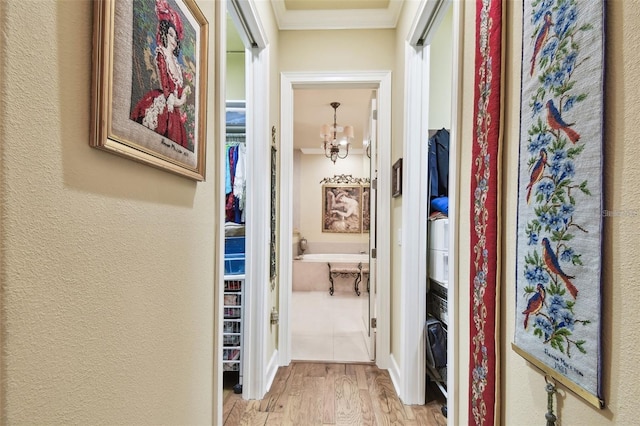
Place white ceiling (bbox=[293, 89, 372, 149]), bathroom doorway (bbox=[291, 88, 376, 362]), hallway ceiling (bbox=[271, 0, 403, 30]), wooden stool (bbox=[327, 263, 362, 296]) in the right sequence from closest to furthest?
hallway ceiling (bbox=[271, 0, 403, 30])
bathroom doorway (bbox=[291, 88, 376, 362])
white ceiling (bbox=[293, 89, 372, 149])
wooden stool (bbox=[327, 263, 362, 296])

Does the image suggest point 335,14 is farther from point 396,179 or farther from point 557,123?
point 557,123

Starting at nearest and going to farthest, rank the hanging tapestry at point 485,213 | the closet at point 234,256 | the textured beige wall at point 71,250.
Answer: the textured beige wall at point 71,250 → the hanging tapestry at point 485,213 → the closet at point 234,256

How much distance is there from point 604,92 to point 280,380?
8.02 ft

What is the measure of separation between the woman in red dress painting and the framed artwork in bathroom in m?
5.38

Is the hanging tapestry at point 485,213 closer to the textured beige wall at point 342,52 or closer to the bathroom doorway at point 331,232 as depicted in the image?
the textured beige wall at point 342,52

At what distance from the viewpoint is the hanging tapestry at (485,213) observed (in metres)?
1.03

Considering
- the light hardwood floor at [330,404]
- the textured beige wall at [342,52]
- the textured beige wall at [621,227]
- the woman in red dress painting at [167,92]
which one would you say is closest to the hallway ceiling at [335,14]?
the textured beige wall at [342,52]

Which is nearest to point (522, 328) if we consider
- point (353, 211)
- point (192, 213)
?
point (192, 213)

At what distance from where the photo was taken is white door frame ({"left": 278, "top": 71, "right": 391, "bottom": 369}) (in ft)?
8.68

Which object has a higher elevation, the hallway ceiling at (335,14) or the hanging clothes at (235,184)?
the hallway ceiling at (335,14)


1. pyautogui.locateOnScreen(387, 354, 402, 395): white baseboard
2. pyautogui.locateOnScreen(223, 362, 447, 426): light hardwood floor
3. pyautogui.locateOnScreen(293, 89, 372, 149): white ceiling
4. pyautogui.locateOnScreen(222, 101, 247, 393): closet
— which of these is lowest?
pyautogui.locateOnScreen(223, 362, 447, 426): light hardwood floor

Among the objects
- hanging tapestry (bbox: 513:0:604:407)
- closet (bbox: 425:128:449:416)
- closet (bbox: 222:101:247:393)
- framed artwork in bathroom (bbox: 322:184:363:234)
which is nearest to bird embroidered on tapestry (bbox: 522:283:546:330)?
hanging tapestry (bbox: 513:0:604:407)

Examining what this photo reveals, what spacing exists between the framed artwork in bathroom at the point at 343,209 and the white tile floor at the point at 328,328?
1386 mm

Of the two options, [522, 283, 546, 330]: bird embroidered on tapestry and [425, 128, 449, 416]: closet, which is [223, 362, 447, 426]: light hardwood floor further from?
[522, 283, 546, 330]: bird embroidered on tapestry
